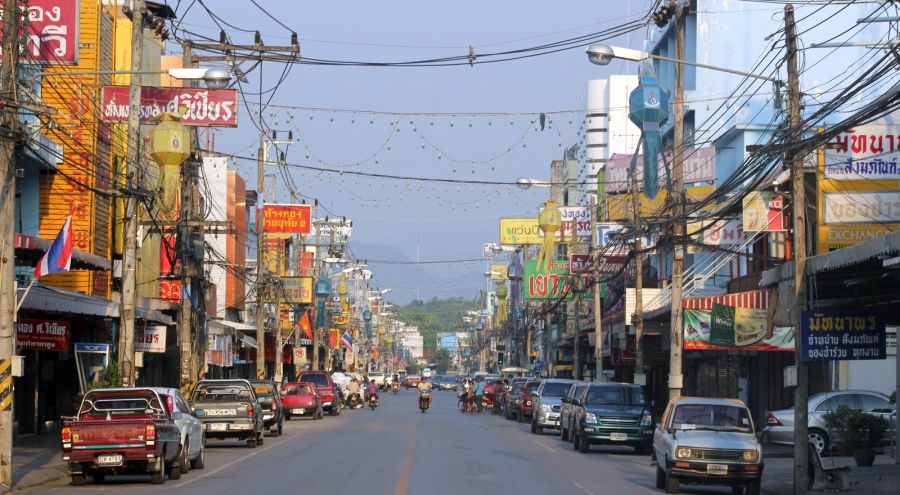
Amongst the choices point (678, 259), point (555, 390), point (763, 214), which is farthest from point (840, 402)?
point (555, 390)

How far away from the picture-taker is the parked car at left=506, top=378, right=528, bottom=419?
58219mm

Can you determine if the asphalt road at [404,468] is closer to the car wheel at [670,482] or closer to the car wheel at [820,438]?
the car wheel at [670,482]

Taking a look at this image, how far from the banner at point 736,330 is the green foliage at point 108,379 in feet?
50.4

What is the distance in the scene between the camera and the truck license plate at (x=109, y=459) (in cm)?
2195

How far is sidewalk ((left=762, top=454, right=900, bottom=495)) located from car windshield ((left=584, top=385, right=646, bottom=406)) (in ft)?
15.3

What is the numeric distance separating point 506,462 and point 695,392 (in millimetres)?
27563

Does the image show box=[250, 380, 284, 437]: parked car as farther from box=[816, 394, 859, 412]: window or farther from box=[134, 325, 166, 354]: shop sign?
box=[816, 394, 859, 412]: window

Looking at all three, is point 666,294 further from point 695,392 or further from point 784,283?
point 784,283

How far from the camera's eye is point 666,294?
48.0 meters

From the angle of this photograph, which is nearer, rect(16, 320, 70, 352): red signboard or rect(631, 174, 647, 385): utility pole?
rect(16, 320, 70, 352): red signboard

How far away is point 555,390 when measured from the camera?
151ft

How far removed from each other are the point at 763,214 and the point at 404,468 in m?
14.0

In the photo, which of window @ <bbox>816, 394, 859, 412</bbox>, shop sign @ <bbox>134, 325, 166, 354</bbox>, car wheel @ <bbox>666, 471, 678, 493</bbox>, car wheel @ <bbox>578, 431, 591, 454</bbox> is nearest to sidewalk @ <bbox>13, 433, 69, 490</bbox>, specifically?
shop sign @ <bbox>134, 325, 166, 354</bbox>

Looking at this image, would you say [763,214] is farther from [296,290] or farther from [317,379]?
[296,290]
